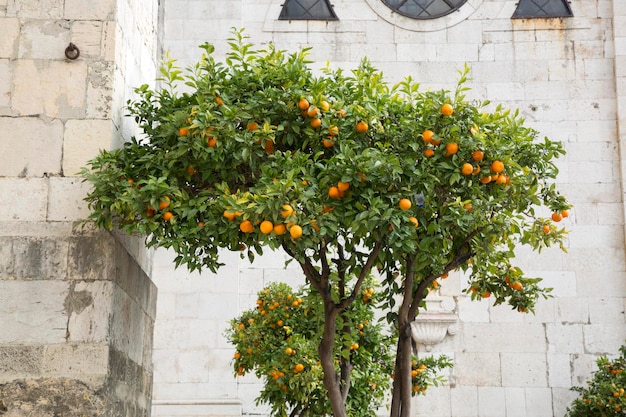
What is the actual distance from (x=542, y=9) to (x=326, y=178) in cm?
987

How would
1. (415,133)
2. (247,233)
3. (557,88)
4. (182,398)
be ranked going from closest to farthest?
1. (247,233)
2. (415,133)
3. (182,398)
4. (557,88)

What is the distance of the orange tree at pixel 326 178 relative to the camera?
6.21 meters

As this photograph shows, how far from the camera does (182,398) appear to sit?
531 inches

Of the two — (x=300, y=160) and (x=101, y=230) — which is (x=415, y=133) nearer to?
(x=300, y=160)

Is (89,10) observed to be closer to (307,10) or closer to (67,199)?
(67,199)

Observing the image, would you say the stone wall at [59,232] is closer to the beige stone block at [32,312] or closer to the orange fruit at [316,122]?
the beige stone block at [32,312]

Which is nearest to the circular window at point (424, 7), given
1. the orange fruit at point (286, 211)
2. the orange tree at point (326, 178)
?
the orange tree at point (326, 178)


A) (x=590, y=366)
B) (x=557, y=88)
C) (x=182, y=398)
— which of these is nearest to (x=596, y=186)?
(x=557, y=88)

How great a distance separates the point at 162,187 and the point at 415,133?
1.76m

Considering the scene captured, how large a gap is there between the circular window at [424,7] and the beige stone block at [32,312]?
9.56m

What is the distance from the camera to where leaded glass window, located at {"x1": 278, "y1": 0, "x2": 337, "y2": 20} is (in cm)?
1498

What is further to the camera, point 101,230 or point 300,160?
point 101,230

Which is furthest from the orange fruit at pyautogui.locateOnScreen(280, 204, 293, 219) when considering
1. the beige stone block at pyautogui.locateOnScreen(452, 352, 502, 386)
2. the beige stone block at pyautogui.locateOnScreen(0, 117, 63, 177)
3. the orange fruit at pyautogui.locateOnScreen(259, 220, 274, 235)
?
the beige stone block at pyautogui.locateOnScreen(452, 352, 502, 386)

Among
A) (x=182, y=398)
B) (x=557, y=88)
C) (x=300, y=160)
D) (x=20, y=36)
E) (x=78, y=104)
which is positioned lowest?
(x=182, y=398)
